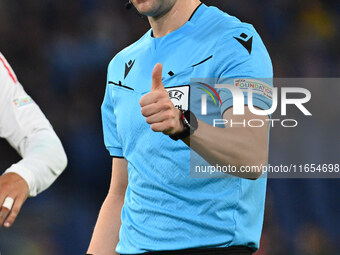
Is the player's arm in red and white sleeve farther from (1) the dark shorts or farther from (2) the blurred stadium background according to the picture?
(2) the blurred stadium background

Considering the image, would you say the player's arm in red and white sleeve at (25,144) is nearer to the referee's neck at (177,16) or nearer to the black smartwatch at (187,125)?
the black smartwatch at (187,125)

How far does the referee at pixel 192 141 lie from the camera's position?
6.46 ft

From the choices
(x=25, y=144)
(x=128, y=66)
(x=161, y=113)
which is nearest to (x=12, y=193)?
(x=25, y=144)

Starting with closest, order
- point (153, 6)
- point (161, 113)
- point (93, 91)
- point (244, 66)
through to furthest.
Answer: point (161, 113)
point (244, 66)
point (153, 6)
point (93, 91)

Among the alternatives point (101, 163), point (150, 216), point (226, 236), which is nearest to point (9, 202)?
point (150, 216)

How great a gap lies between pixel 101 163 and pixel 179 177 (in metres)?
2.90

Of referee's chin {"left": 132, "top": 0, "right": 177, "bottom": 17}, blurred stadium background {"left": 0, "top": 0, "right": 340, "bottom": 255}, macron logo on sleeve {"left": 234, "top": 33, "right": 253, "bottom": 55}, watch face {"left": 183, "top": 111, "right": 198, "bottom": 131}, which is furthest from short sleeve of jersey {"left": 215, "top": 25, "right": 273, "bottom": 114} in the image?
blurred stadium background {"left": 0, "top": 0, "right": 340, "bottom": 255}

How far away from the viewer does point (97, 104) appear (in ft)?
16.6

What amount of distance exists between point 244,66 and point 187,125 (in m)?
0.34

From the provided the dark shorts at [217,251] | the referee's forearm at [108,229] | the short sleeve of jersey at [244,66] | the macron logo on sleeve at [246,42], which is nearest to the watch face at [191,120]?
the short sleeve of jersey at [244,66]

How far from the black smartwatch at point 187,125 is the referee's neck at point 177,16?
0.62 metres

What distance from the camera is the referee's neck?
2439mm

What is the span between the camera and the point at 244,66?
83.3 inches

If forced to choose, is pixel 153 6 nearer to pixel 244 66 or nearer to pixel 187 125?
pixel 244 66
